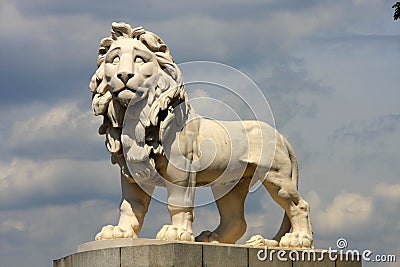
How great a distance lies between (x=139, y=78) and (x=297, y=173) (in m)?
3.40

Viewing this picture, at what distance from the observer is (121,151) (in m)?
16.0

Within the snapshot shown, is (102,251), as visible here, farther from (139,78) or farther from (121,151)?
(139,78)

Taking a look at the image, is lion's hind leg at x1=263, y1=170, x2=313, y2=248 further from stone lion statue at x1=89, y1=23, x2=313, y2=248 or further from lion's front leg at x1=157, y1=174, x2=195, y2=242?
lion's front leg at x1=157, y1=174, x2=195, y2=242

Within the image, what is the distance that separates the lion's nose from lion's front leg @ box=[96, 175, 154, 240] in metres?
1.52

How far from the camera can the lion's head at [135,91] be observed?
616 inches

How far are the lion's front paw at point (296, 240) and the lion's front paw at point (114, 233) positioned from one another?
2404mm

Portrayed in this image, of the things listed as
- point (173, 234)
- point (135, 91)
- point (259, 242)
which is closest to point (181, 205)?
point (173, 234)

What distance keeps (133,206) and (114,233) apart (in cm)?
59

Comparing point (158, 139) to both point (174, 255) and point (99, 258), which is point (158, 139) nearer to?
point (174, 255)

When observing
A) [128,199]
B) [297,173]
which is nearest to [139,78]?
[128,199]

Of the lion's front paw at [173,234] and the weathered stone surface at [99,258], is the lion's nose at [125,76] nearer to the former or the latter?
the lion's front paw at [173,234]

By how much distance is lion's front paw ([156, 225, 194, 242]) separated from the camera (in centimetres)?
1568

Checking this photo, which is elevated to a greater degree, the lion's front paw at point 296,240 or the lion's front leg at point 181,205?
the lion's front leg at point 181,205

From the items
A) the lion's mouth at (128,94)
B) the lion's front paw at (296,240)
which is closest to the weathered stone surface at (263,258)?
the lion's front paw at (296,240)
